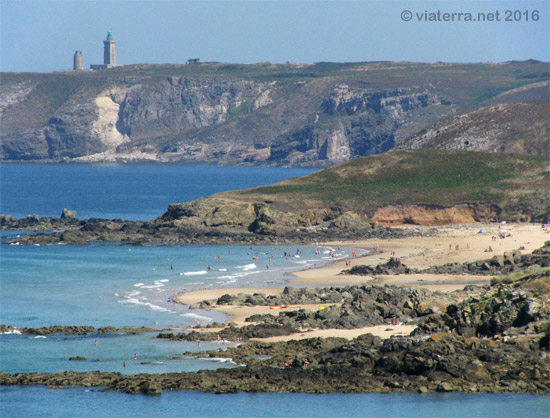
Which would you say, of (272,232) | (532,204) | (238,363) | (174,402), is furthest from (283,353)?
(532,204)

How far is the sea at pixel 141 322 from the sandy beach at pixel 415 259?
2.44 meters

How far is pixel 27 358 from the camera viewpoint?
145 ft

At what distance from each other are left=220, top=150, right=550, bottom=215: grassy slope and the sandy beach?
9917mm

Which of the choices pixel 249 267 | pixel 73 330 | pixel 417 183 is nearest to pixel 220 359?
pixel 73 330

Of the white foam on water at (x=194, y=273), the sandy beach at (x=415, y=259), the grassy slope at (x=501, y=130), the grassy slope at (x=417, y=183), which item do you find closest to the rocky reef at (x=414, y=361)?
the sandy beach at (x=415, y=259)

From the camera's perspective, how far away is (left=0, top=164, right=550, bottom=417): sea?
116 feet

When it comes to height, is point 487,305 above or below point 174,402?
Answer: above

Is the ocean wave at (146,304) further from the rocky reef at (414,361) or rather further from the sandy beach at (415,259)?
the rocky reef at (414,361)

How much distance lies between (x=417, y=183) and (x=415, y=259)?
42.3 metres

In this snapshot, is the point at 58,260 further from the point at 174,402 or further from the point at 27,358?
the point at 174,402

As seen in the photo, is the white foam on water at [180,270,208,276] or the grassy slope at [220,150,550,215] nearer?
the white foam on water at [180,270,208,276]

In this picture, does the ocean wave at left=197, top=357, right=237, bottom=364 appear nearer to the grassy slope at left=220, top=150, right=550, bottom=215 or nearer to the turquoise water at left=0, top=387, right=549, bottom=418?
the turquoise water at left=0, top=387, right=549, bottom=418

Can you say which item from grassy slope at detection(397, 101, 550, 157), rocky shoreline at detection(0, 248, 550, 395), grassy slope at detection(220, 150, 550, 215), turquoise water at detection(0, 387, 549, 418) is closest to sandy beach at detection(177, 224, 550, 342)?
rocky shoreline at detection(0, 248, 550, 395)

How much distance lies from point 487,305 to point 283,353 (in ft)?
33.4
